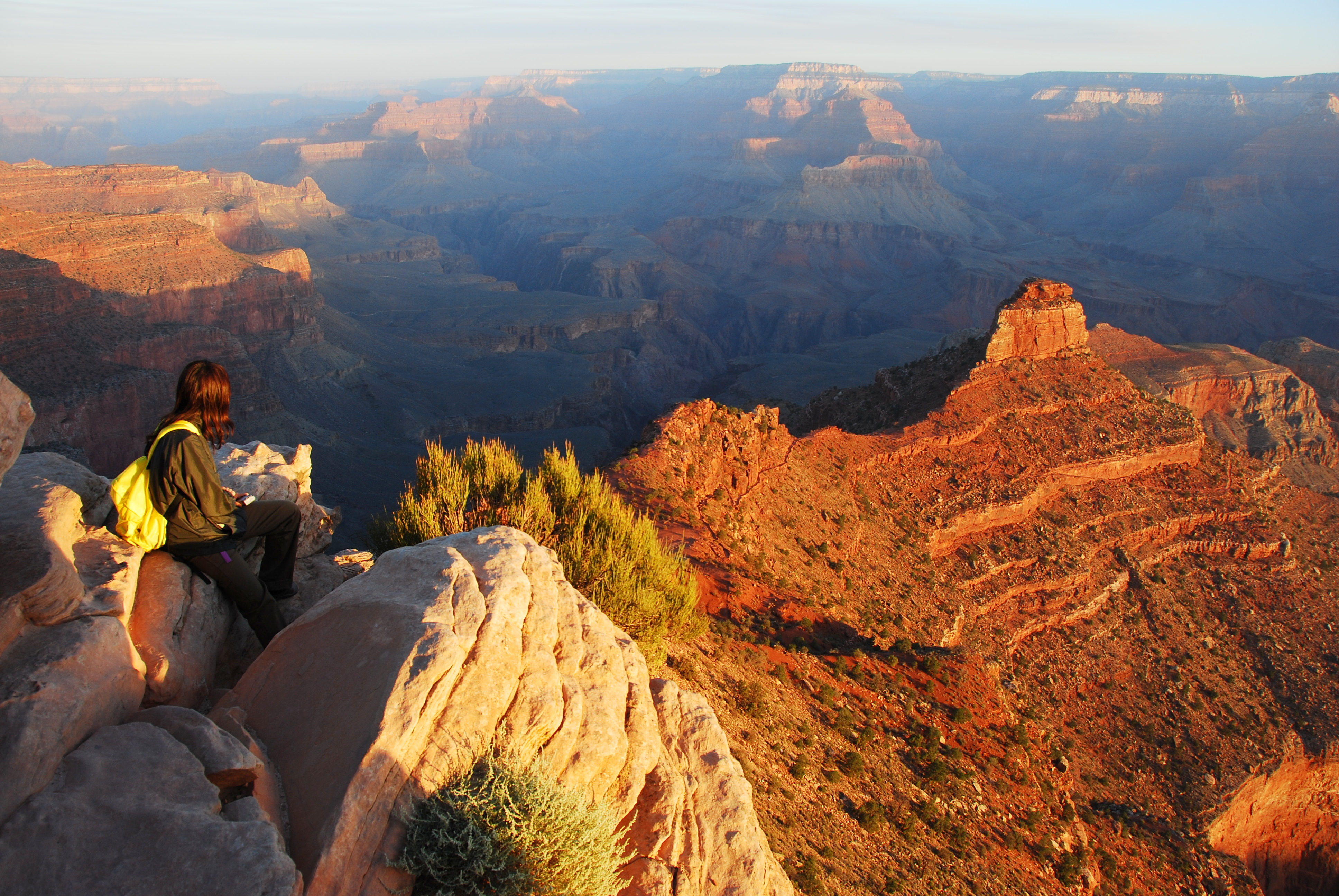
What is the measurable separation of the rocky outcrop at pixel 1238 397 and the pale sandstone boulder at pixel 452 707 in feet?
134

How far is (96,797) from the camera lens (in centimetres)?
464

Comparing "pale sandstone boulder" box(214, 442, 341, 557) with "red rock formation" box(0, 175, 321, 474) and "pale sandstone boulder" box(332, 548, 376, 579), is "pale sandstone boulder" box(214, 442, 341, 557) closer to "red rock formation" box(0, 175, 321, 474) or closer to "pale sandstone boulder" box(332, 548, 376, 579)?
"pale sandstone boulder" box(332, 548, 376, 579)

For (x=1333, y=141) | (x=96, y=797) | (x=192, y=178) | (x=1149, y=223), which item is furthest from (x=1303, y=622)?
(x=1333, y=141)

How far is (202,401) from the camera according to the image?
698 centimetres

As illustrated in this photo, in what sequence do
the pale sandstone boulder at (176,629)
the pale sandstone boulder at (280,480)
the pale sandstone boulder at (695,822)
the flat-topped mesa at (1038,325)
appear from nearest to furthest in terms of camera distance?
the pale sandstone boulder at (176,629), the pale sandstone boulder at (695,822), the pale sandstone boulder at (280,480), the flat-topped mesa at (1038,325)

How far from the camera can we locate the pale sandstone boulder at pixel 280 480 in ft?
32.9

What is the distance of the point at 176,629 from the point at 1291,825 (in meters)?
23.8

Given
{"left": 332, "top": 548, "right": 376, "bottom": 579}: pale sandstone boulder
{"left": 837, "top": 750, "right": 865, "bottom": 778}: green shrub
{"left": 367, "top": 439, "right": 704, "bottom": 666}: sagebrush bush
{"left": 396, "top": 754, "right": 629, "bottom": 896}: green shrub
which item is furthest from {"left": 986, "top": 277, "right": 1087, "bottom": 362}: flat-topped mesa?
{"left": 396, "top": 754, "right": 629, "bottom": 896}: green shrub

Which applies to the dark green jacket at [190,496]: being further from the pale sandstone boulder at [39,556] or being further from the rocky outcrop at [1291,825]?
the rocky outcrop at [1291,825]

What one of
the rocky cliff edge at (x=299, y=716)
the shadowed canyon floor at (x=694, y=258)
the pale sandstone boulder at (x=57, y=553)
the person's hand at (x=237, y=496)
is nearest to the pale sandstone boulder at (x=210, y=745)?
the rocky cliff edge at (x=299, y=716)

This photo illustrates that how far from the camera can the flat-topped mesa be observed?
2750 centimetres

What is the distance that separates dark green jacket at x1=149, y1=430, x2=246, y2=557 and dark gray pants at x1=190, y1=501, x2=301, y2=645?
16 centimetres

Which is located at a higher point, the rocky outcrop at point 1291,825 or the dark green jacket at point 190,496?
the dark green jacket at point 190,496

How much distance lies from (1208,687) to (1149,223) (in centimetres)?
14494
